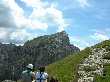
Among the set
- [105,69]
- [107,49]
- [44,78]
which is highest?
[107,49]

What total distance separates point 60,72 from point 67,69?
6.26ft

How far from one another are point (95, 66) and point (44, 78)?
123ft

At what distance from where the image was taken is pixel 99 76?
5525 cm

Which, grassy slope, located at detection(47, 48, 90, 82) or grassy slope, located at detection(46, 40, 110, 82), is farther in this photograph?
grassy slope, located at detection(47, 48, 90, 82)

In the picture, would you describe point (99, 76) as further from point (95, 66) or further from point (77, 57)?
point (77, 57)

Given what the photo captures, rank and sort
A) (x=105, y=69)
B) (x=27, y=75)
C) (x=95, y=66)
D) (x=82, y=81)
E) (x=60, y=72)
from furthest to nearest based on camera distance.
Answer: (x=60, y=72) < (x=95, y=66) < (x=105, y=69) < (x=82, y=81) < (x=27, y=75)

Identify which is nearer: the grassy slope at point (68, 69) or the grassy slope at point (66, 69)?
the grassy slope at point (68, 69)

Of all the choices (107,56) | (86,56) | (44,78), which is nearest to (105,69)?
(107,56)

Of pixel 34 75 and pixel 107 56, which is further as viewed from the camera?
pixel 107 56

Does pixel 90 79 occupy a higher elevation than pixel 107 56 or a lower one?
lower

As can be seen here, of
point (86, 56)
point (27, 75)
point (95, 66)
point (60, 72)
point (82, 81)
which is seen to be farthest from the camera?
point (86, 56)

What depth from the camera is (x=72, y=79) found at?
199 ft

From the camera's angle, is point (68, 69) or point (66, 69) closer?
point (68, 69)

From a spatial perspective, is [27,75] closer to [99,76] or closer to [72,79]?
[99,76]
